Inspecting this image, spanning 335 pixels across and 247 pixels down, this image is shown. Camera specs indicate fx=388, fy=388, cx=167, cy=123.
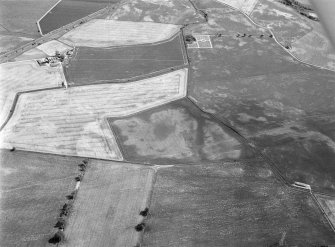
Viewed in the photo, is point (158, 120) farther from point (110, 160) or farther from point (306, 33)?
point (306, 33)

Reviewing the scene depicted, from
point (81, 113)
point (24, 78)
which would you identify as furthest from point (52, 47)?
point (81, 113)

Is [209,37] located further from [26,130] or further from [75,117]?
[26,130]

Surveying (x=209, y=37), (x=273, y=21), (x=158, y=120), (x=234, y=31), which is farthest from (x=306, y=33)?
(x=158, y=120)

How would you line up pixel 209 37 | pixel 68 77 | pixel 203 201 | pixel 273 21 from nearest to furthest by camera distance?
pixel 203 201
pixel 68 77
pixel 209 37
pixel 273 21

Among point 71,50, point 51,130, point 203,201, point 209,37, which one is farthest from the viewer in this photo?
point 209,37

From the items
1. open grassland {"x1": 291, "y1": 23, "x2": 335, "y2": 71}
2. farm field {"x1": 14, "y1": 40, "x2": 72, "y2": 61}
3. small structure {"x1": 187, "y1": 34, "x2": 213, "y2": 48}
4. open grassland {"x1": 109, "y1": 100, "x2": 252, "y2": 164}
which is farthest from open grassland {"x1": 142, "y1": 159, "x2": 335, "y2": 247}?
farm field {"x1": 14, "y1": 40, "x2": 72, "y2": 61}

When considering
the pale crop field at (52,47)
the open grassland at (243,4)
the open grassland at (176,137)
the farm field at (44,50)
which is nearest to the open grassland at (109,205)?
the open grassland at (176,137)

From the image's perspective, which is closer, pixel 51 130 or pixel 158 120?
pixel 51 130
